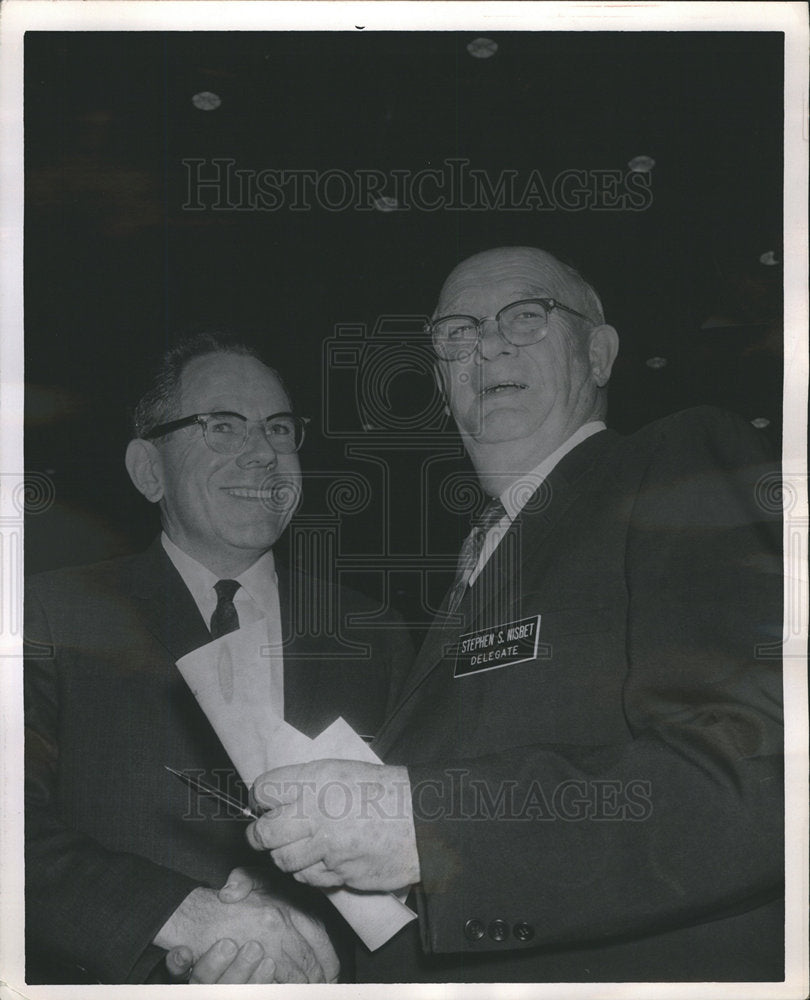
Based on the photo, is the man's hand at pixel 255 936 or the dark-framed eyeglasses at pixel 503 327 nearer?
the man's hand at pixel 255 936

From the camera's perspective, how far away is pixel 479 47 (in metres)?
2.00

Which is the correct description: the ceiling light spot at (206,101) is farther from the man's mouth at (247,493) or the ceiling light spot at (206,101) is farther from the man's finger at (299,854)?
the man's finger at (299,854)

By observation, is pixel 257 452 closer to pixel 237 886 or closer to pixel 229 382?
pixel 229 382

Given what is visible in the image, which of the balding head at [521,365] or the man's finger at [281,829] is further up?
the balding head at [521,365]

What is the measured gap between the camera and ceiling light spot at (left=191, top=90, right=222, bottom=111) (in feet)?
6.64

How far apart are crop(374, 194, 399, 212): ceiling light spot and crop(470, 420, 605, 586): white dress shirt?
0.49 meters

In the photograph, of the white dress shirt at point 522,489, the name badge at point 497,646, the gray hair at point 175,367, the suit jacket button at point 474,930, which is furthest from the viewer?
the gray hair at point 175,367

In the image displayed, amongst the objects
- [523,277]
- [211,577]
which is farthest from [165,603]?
[523,277]

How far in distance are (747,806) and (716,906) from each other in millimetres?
151

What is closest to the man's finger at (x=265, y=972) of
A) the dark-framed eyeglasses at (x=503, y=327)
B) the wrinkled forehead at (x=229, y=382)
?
the wrinkled forehead at (x=229, y=382)

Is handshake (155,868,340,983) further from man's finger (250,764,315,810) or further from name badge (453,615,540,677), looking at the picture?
name badge (453,615,540,677)

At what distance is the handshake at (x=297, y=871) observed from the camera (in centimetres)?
170

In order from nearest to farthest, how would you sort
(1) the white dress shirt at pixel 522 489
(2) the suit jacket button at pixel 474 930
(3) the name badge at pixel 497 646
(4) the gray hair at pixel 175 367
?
1. (2) the suit jacket button at pixel 474 930
2. (3) the name badge at pixel 497 646
3. (1) the white dress shirt at pixel 522 489
4. (4) the gray hair at pixel 175 367

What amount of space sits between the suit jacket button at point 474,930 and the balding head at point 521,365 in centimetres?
68
